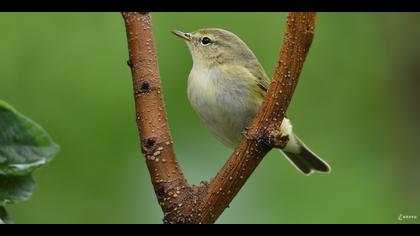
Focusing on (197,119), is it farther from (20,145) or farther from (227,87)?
(20,145)

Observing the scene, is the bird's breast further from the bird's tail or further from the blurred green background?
the bird's tail

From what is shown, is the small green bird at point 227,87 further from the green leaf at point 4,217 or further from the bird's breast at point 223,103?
→ the green leaf at point 4,217

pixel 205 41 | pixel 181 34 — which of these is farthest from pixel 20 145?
pixel 205 41

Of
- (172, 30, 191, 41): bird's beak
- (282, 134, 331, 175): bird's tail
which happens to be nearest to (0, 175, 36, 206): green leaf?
(172, 30, 191, 41): bird's beak

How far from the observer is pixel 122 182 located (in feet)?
13.2

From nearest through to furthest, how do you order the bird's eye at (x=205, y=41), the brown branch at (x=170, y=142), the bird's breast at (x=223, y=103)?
the brown branch at (x=170, y=142) → the bird's breast at (x=223, y=103) → the bird's eye at (x=205, y=41)

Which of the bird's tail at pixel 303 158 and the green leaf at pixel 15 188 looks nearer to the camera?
the green leaf at pixel 15 188

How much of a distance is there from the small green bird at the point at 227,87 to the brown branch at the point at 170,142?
1451 mm

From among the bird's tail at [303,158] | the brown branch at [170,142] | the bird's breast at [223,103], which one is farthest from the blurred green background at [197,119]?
the brown branch at [170,142]

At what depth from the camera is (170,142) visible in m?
2.30

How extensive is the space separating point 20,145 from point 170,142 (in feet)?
2.35

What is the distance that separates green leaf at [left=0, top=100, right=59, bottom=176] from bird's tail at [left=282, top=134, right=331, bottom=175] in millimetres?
2605

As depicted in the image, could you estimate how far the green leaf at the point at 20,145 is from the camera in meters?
1.66

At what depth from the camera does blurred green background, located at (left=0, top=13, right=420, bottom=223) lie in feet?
12.9
